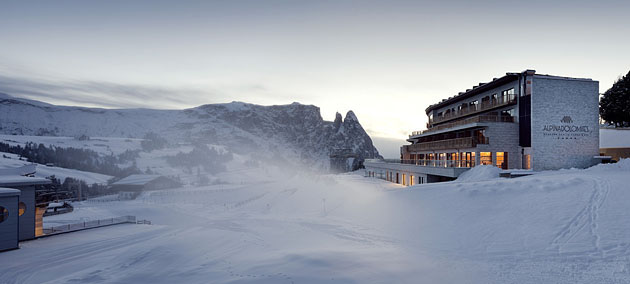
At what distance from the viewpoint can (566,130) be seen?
3369cm

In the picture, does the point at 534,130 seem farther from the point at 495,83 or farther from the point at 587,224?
the point at 587,224

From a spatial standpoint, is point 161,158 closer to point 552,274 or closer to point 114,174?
point 114,174

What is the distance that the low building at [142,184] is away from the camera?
81812 mm

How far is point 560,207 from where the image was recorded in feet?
55.8

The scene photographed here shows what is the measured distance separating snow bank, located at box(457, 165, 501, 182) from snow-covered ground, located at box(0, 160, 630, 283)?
5119 millimetres

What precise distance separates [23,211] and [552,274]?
31.1m

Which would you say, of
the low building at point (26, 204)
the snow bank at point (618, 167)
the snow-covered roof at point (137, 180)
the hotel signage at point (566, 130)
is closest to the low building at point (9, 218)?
the low building at point (26, 204)

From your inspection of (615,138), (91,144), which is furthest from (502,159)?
(91,144)

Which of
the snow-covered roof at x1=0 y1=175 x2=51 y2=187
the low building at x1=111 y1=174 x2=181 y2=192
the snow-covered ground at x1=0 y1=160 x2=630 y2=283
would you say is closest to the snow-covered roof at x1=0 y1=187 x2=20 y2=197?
the snow-covered roof at x1=0 y1=175 x2=51 y2=187

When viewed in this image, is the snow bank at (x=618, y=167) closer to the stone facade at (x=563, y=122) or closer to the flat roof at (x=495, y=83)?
the stone facade at (x=563, y=122)

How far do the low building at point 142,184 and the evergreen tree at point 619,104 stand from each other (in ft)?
331

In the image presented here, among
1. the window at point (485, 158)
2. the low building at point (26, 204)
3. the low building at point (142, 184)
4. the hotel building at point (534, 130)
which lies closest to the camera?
the low building at point (26, 204)

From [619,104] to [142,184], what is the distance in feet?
332

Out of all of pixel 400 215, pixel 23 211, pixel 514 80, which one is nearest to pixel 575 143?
pixel 514 80
